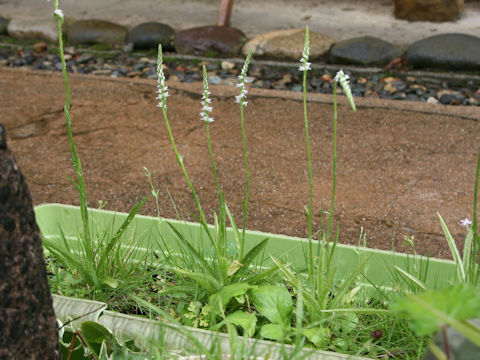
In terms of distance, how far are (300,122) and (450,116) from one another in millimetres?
780

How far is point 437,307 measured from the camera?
53 cm

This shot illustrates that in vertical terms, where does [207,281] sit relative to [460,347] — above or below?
below

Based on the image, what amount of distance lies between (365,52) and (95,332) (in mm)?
3655

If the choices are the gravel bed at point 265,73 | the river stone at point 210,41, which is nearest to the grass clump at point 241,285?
the gravel bed at point 265,73

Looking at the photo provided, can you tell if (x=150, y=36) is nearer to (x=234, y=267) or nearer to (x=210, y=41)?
(x=210, y=41)

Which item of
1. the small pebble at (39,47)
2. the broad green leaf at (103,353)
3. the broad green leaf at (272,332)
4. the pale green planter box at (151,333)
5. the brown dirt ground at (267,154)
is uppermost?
the small pebble at (39,47)

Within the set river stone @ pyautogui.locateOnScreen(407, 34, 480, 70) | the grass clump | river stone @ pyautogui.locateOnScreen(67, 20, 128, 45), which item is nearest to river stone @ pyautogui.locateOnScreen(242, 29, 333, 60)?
river stone @ pyautogui.locateOnScreen(407, 34, 480, 70)

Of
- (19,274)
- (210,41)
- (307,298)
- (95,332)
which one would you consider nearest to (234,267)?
(307,298)

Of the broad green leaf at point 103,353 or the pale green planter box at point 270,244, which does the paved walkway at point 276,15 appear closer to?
the pale green planter box at point 270,244

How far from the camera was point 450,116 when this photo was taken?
312 centimetres

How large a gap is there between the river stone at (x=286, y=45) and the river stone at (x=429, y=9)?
880 millimetres

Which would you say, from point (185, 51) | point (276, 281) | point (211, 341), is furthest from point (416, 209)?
point (185, 51)

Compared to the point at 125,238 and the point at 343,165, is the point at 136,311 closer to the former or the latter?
the point at 125,238

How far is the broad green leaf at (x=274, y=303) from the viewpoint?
107 cm
